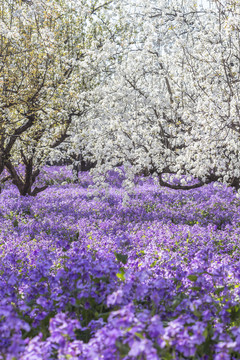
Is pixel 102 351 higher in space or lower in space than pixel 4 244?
higher

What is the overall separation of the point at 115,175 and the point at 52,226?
42.6 ft

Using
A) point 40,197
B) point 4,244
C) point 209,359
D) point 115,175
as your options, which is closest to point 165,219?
point 4,244

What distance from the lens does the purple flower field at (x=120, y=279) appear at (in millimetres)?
2578

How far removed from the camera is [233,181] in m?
10.6

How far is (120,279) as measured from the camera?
437cm

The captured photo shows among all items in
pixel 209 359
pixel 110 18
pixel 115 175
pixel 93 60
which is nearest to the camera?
pixel 209 359

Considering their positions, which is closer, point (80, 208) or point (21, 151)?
point (80, 208)

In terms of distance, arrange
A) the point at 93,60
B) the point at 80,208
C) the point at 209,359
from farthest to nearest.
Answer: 1. the point at 93,60
2. the point at 80,208
3. the point at 209,359

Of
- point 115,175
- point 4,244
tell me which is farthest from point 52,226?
point 115,175

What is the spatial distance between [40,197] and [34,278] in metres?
11.0

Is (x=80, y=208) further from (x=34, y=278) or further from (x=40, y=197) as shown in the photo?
(x=34, y=278)

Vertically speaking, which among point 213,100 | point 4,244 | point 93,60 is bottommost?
point 4,244

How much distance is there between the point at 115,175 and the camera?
882 inches

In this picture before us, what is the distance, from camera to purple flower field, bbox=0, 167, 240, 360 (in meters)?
2.58
